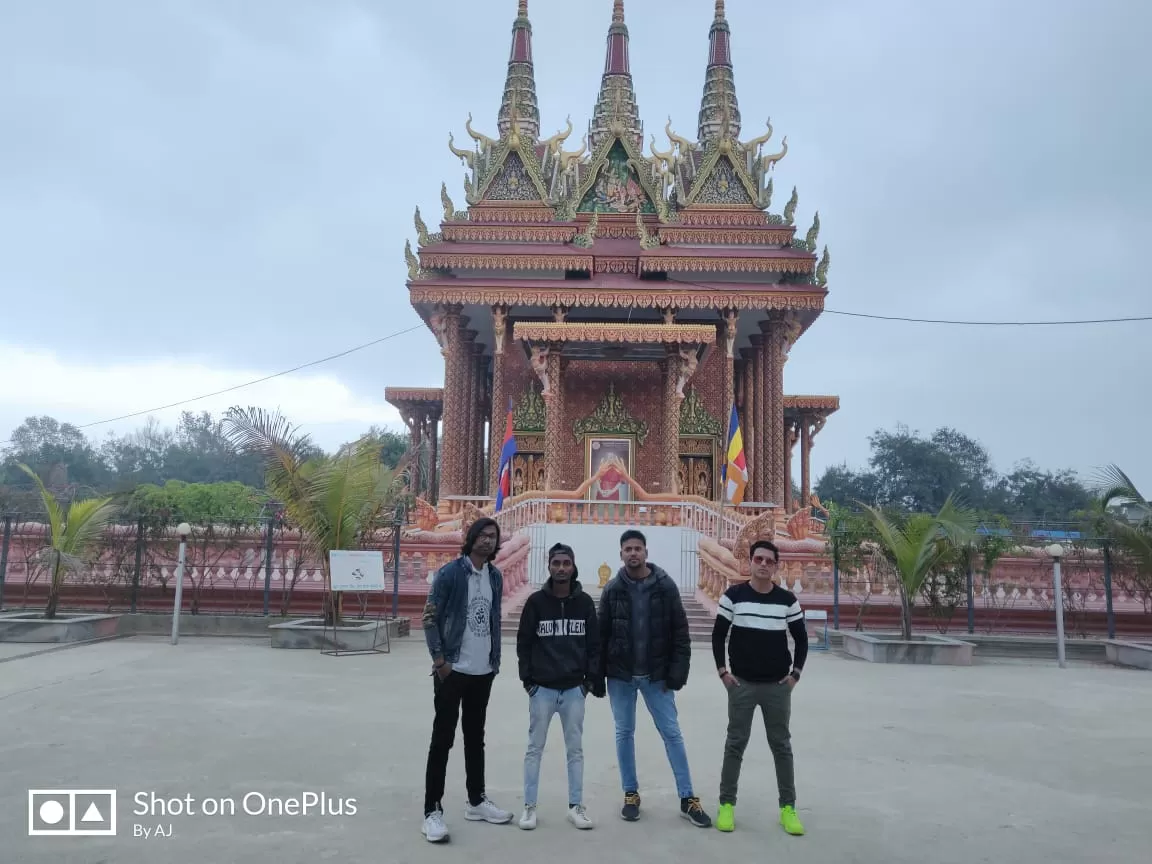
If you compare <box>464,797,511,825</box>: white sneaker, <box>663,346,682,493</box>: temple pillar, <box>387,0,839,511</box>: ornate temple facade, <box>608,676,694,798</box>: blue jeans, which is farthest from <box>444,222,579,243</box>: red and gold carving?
<box>464,797,511,825</box>: white sneaker

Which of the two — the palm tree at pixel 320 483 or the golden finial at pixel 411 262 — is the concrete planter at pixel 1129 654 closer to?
the palm tree at pixel 320 483

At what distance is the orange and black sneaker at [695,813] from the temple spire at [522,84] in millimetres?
27630

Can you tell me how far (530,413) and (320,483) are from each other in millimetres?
11779

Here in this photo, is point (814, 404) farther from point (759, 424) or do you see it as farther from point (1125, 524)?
point (1125, 524)

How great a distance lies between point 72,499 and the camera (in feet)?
33.3

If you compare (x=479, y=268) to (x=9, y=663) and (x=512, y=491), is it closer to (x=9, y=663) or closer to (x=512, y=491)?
(x=512, y=491)

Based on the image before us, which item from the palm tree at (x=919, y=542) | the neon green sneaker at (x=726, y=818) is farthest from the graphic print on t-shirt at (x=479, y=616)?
the palm tree at (x=919, y=542)

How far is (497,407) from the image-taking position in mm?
20625

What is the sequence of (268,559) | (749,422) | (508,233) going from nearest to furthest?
(268,559) < (508,233) < (749,422)

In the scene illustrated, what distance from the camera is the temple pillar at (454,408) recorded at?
20125 millimetres

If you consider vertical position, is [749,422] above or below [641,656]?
above

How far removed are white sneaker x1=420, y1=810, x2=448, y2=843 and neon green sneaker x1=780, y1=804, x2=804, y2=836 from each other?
1.48m

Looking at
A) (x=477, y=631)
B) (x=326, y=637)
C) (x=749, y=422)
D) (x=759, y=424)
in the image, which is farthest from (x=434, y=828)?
(x=749, y=422)

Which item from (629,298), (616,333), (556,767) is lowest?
(556,767)
